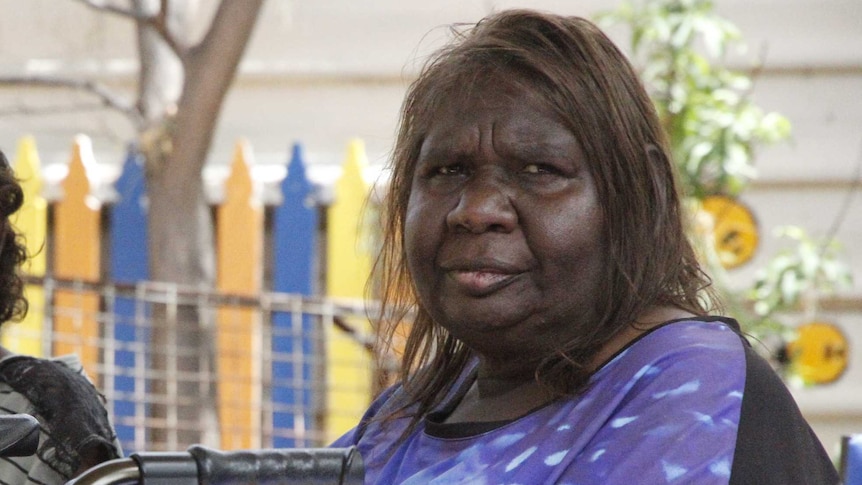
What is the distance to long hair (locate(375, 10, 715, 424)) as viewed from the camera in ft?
5.01

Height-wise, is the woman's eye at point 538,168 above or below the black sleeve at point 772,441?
above

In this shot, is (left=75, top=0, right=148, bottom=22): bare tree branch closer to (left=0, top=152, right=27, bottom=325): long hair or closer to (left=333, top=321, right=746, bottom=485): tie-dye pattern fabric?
(left=0, top=152, right=27, bottom=325): long hair

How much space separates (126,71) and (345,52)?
40.1 inches

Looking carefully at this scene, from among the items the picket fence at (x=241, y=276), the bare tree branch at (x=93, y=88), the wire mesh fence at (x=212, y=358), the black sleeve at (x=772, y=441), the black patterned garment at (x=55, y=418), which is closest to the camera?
the black sleeve at (x=772, y=441)

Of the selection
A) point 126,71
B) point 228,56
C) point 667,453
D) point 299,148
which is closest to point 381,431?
point 667,453

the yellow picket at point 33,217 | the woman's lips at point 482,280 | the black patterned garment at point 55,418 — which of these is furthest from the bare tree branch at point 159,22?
the woman's lips at point 482,280

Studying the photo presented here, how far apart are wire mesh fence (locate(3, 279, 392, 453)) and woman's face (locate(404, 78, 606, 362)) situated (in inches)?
83.7

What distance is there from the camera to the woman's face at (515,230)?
4.90 feet

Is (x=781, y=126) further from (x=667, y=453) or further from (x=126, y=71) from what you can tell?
(x=667, y=453)

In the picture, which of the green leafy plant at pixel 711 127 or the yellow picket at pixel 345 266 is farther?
the yellow picket at pixel 345 266

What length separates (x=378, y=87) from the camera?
5.70 m

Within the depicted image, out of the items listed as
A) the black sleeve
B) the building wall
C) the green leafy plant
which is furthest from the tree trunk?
the black sleeve

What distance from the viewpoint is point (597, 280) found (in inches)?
60.2

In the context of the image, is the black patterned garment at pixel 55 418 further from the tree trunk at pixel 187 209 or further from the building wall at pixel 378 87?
the building wall at pixel 378 87
